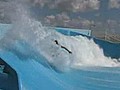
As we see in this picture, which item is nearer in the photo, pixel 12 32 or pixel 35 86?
pixel 35 86

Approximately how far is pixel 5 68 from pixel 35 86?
101 cm

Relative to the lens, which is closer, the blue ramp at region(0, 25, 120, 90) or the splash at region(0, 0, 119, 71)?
the blue ramp at region(0, 25, 120, 90)

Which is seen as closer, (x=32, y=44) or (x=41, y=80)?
(x=41, y=80)

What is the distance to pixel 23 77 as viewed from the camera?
16.6 ft

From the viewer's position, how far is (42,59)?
8.50 metres

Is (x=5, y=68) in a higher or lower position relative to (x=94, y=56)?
higher

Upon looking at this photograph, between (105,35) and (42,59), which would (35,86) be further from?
(105,35)

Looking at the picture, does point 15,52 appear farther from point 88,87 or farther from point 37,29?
point 37,29

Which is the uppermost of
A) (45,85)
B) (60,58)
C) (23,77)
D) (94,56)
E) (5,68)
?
(5,68)

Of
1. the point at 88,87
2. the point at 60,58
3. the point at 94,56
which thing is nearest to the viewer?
the point at 88,87

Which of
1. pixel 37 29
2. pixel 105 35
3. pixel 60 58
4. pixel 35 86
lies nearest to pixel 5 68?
pixel 35 86

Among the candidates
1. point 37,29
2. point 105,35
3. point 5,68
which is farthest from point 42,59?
point 105,35

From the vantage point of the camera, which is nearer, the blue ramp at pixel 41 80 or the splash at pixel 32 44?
the blue ramp at pixel 41 80

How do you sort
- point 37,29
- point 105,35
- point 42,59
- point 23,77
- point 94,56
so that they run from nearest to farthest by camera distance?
point 23,77, point 42,59, point 37,29, point 94,56, point 105,35
